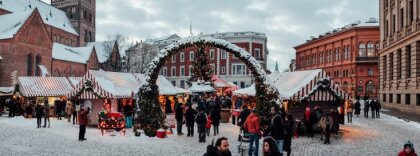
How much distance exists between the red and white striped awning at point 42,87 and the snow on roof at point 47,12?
35.3 metres

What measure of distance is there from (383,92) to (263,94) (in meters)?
27.4

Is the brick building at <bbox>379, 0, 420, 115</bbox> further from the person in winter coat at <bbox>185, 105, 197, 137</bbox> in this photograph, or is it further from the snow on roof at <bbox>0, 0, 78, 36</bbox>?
the snow on roof at <bbox>0, 0, 78, 36</bbox>

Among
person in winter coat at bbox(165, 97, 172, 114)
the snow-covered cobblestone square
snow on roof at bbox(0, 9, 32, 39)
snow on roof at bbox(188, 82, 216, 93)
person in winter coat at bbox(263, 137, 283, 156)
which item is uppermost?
snow on roof at bbox(0, 9, 32, 39)

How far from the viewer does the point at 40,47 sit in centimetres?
A: 5141

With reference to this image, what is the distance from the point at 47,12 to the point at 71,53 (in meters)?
14.2

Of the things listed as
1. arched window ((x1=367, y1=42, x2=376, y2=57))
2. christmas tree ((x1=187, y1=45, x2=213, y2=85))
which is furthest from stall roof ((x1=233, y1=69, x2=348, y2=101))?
arched window ((x1=367, y1=42, x2=376, y2=57))

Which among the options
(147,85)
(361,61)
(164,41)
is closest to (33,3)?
(164,41)

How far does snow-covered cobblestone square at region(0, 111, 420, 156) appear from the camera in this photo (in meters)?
13.5

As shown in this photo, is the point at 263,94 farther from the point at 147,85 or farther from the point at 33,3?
the point at 33,3

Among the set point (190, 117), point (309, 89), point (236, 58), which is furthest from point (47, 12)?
point (309, 89)

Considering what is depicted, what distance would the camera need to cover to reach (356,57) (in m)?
64.6

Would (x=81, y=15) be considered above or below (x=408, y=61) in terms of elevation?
above

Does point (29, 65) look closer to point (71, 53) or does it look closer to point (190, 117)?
point (71, 53)

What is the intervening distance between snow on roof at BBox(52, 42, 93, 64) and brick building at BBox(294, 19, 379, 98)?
139 ft
